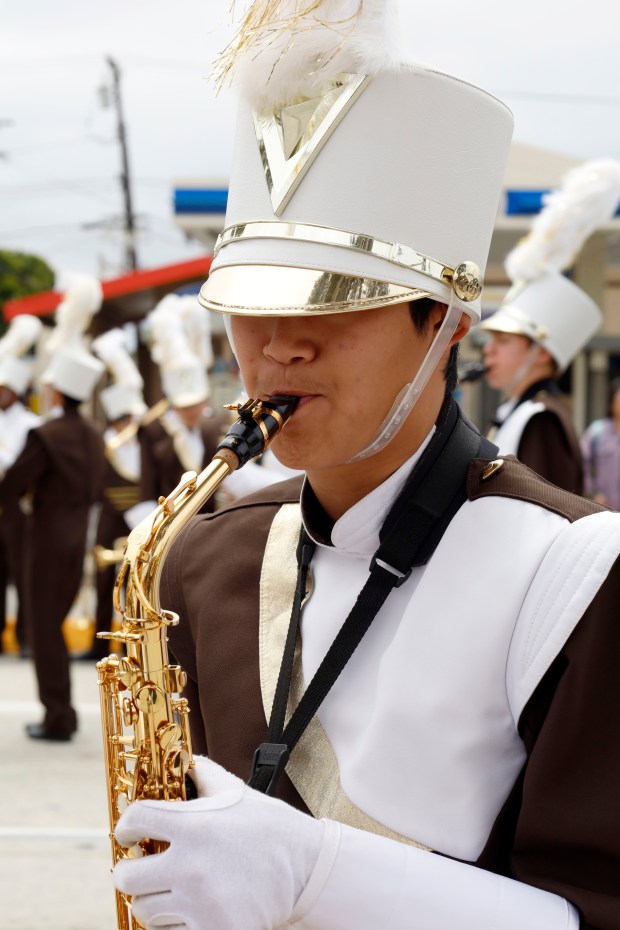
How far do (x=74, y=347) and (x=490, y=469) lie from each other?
6.62 meters

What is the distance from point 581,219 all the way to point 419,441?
413 cm

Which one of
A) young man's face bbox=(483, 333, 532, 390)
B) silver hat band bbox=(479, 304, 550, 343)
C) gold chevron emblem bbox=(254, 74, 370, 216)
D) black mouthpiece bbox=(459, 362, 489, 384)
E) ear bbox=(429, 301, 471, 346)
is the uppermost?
gold chevron emblem bbox=(254, 74, 370, 216)

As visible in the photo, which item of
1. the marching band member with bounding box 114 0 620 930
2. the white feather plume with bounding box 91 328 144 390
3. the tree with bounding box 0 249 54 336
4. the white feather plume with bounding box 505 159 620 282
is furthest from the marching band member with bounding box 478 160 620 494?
the tree with bounding box 0 249 54 336

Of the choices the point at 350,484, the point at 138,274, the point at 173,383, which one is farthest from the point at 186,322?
the point at 350,484

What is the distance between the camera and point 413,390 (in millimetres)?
1569

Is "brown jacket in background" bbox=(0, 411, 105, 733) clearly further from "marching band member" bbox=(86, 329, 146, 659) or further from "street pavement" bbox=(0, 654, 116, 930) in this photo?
"marching band member" bbox=(86, 329, 146, 659)

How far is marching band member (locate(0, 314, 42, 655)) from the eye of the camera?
9.31 metres

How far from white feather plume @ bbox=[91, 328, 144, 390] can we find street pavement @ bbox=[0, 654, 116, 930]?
412 centimetres

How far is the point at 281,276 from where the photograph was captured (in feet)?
4.92

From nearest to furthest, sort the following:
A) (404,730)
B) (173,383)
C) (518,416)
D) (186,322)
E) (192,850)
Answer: (192,850)
(404,730)
(518,416)
(173,383)
(186,322)

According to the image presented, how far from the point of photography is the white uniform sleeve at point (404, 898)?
133cm

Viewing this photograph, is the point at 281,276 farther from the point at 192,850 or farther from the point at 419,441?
the point at 192,850

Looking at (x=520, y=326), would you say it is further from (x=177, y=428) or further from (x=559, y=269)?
(x=177, y=428)

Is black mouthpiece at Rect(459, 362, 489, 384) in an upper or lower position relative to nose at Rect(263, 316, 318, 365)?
lower
